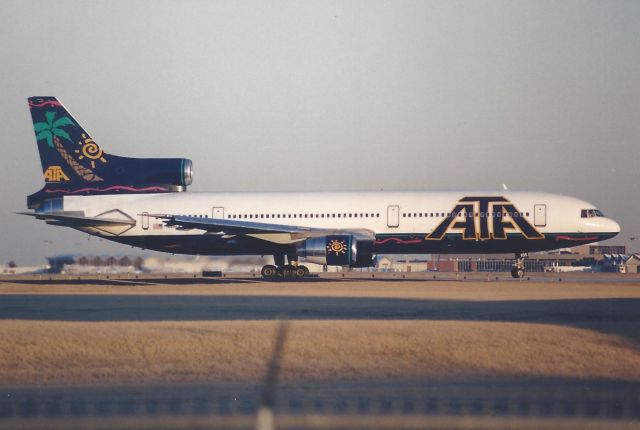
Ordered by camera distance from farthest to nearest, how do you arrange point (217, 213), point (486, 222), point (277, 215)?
point (217, 213) < point (277, 215) < point (486, 222)

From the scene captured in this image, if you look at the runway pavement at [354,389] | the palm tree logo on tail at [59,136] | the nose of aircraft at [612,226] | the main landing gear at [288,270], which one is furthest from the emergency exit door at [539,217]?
the palm tree logo on tail at [59,136]

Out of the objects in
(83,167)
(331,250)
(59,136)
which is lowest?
(331,250)

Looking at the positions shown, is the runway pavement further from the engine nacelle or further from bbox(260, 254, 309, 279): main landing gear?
bbox(260, 254, 309, 279): main landing gear

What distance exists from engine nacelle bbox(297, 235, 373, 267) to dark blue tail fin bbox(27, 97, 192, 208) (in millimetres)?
11655

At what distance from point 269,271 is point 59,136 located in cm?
1707

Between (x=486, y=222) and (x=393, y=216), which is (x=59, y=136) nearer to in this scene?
(x=393, y=216)

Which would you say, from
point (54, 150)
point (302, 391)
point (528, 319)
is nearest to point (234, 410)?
point (302, 391)

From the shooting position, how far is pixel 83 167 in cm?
5503

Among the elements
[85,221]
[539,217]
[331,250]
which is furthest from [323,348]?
[85,221]

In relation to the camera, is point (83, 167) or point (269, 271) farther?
point (83, 167)

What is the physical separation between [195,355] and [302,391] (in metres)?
5.03

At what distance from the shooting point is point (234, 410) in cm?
1455

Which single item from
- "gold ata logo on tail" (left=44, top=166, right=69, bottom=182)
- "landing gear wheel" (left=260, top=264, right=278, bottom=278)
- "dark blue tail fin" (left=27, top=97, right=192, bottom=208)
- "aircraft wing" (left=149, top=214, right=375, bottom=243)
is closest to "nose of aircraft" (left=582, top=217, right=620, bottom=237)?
"aircraft wing" (left=149, top=214, right=375, bottom=243)

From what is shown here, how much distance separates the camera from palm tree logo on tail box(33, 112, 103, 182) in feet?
180
